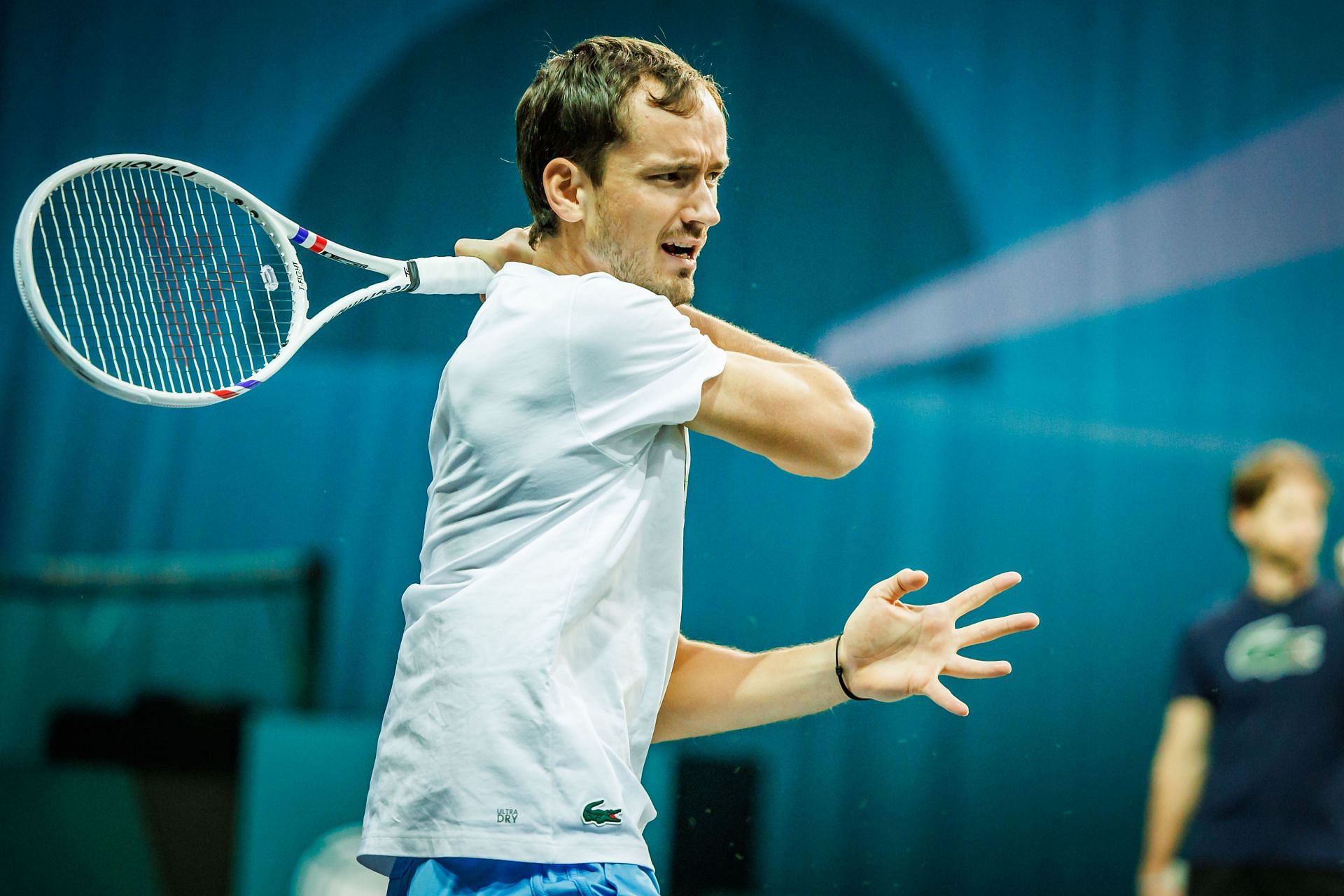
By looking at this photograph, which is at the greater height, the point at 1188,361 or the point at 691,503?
the point at 1188,361

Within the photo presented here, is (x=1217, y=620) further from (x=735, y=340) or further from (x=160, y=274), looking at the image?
(x=160, y=274)

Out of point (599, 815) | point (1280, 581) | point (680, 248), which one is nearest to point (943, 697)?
point (599, 815)

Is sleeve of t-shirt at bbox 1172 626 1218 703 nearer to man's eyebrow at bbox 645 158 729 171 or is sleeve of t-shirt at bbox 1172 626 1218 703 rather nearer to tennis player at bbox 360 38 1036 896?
tennis player at bbox 360 38 1036 896

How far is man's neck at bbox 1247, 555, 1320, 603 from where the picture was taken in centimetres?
311

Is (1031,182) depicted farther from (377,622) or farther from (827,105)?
(377,622)

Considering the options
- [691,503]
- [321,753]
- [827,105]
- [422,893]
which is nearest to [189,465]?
[321,753]

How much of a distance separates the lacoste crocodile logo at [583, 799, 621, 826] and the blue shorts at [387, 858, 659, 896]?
0.12 feet

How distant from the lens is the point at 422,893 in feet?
3.72

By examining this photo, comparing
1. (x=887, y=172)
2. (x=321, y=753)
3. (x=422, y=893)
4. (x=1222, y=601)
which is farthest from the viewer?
(x=887, y=172)

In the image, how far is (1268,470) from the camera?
3.28 meters

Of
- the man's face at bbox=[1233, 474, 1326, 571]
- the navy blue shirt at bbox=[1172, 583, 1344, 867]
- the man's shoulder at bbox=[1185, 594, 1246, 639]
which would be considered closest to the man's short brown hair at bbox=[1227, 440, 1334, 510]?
the man's face at bbox=[1233, 474, 1326, 571]

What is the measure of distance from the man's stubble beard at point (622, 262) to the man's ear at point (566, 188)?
0.09ft

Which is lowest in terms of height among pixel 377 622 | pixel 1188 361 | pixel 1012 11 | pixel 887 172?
pixel 377 622

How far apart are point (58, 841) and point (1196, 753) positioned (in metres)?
2.80
